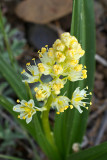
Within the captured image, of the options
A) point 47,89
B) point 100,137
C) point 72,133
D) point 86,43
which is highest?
point 86,43

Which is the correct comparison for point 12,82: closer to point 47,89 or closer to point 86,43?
point 47,89

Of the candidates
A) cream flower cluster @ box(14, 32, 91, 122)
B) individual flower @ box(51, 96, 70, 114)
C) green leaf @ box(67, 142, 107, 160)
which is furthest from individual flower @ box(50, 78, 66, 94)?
green leaf @ box(67, 142, 107, 160)

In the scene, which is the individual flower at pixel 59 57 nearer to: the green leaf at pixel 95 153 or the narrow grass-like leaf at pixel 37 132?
the narrow grass-like leaf at pixel 37 132

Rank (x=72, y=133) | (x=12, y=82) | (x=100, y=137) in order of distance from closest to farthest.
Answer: (x=12, y=82), (x=72, y=133), (x=100, y=137)

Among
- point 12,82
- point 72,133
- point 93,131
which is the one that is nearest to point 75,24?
point 12,82

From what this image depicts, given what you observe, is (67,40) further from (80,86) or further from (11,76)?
(11,76)

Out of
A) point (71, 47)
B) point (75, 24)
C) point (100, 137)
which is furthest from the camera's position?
point (100, 137)

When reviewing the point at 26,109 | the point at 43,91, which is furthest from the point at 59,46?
the point at 26,109

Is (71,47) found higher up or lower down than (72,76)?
higher up

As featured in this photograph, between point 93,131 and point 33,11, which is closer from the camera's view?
point 93,131
